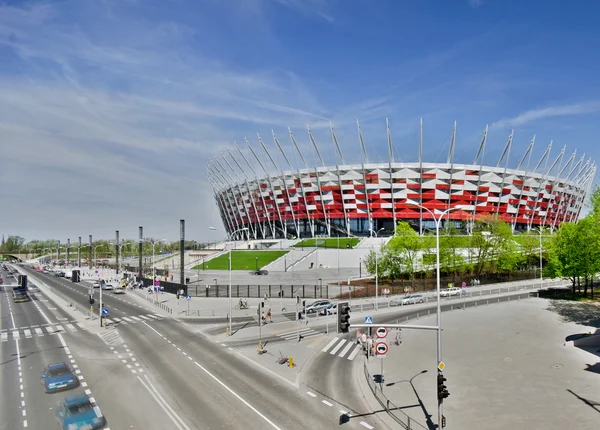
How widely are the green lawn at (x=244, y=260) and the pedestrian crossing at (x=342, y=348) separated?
60895 mm

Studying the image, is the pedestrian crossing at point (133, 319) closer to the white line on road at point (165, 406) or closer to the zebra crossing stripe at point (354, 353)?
the white line on road at point (165, 406)

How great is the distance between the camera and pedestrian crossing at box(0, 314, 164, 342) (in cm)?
3797

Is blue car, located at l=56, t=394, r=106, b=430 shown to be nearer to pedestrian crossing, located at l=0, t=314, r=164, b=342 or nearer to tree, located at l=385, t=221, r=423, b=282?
pedestrian crossing, located at l=0, t=314, r=164, b=342

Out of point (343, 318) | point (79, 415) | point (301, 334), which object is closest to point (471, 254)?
point (301, 334)

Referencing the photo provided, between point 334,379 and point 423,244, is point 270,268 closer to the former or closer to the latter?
point 423,244

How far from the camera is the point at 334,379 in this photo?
2458 centimetres

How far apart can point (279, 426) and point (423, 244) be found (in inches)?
2297

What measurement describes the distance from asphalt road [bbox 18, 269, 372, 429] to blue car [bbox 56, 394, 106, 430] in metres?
0.93

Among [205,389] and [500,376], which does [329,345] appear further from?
[205,389]

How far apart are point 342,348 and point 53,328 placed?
30.0 meters

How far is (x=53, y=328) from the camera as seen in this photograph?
136ft

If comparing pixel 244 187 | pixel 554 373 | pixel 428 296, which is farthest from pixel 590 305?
pixel 244 187

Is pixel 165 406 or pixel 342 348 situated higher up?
pixel 165 406

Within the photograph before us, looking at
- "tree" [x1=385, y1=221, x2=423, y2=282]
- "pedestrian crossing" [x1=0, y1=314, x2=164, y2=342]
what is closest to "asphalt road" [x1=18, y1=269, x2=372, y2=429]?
"pedestrian crossing" [x1=0, y1=314, x2=164, y2=342]
